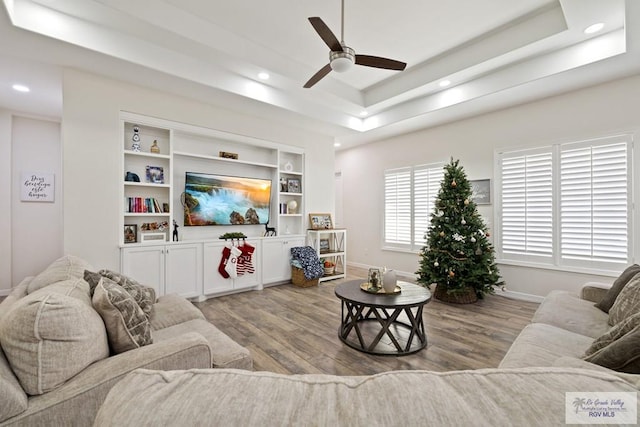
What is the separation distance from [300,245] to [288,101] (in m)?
2.54

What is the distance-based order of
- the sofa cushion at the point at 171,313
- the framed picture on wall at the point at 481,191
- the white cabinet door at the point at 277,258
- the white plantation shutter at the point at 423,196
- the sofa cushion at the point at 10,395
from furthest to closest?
1. the white plantation shutter at the point at 423,196
2. the white cabinet door at the point at 277,258
3. the framed picture on wall at the point at 481,191
4. the sofa cushion at the point at 171,313
5. the sofa cushion at the point at 10,395

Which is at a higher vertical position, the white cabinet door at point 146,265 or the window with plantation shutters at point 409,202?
the window with plantation shutters at point 409,202

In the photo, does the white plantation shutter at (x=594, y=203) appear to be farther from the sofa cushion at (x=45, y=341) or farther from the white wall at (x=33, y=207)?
the white wall at (x=33, y=207)

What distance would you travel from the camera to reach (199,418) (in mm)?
493

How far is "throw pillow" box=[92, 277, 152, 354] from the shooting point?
4.84 ft

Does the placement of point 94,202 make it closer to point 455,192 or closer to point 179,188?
point 179,188

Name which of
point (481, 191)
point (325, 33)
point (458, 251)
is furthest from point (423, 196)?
point (325, 33)

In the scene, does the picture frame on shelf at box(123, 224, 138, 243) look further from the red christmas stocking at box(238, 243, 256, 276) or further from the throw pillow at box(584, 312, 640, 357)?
the throw pillow at box(584, 312, 640, 357)

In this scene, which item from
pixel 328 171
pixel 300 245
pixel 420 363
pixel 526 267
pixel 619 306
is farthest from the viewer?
pixel 328 171

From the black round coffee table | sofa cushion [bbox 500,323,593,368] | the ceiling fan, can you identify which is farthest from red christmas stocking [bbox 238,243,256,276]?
sofa cushion [bbox 500,323,593,368]

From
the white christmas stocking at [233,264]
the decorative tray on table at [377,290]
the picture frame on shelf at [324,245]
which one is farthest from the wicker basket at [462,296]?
the white christmas stocking at [233,264]

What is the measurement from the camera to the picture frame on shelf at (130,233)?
382 cm

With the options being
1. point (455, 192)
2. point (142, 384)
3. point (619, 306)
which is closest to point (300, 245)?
point (455, 192)

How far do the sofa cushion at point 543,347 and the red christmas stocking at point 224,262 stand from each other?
375 cm
